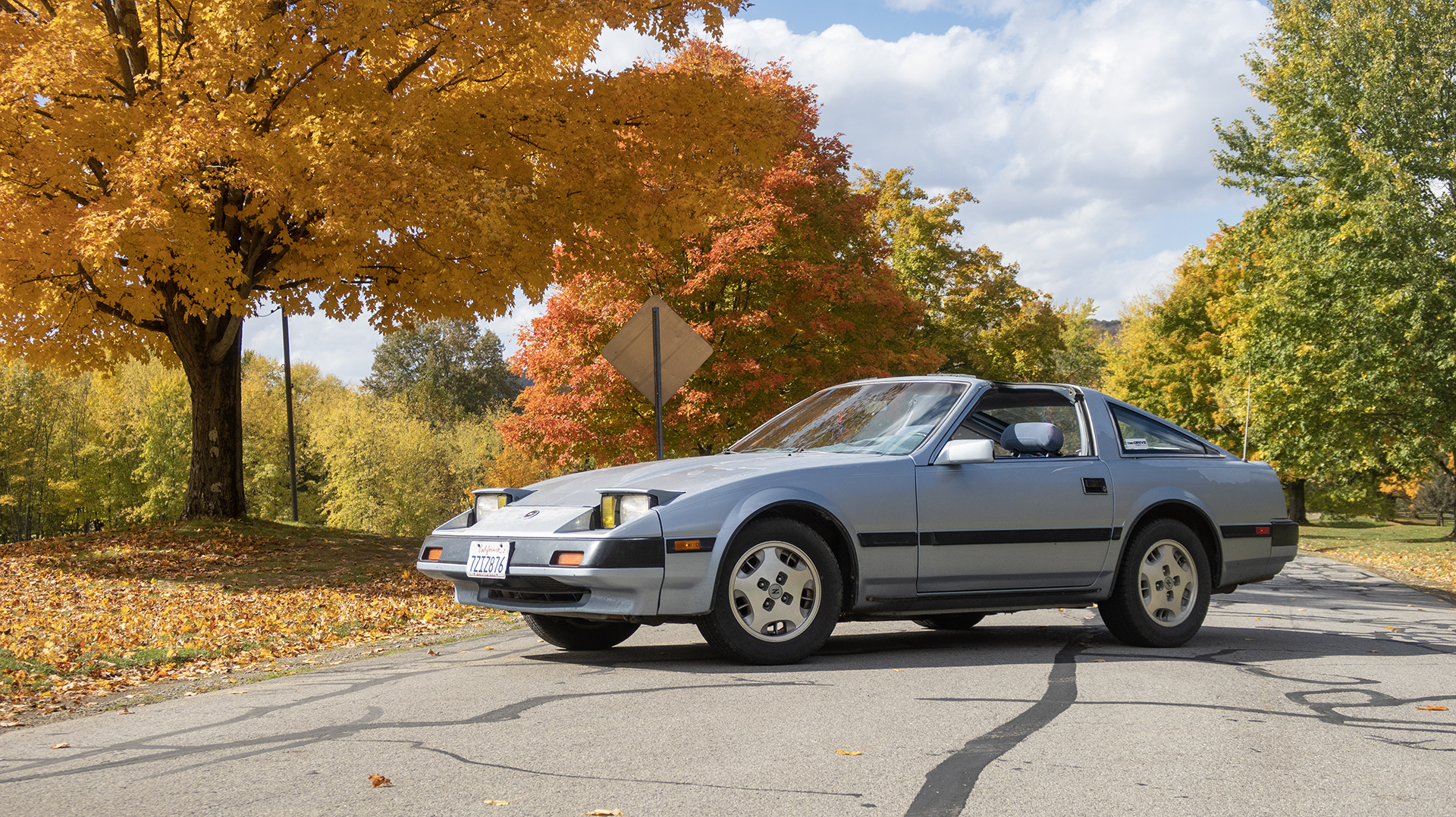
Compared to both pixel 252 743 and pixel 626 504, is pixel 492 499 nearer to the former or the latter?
pixel 626 504

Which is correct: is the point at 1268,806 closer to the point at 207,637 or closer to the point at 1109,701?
the point at 1109,701

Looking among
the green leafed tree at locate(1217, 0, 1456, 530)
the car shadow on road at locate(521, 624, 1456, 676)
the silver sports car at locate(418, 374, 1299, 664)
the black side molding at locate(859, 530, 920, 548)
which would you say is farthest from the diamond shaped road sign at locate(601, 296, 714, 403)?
the green leafed tree at locate(1217, 0, 1456, 530)

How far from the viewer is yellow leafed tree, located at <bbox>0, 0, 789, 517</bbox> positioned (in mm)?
12188

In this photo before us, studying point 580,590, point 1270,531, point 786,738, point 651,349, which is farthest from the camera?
point 651,349

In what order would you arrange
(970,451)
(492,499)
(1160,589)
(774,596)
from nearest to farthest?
(774,596), (970,451), (492,499), (1160,589)

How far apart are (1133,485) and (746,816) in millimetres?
4444

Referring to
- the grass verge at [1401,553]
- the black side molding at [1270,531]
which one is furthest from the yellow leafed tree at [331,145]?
the grass verge at [1401,553]

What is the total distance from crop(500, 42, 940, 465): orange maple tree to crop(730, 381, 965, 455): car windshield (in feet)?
43.0

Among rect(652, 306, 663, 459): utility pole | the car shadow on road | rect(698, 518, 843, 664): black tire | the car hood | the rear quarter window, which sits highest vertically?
rect(652, 306, 663, 459): utility pole

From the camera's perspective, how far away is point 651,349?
1104 centimetres

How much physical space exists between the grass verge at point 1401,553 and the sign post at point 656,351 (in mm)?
8613

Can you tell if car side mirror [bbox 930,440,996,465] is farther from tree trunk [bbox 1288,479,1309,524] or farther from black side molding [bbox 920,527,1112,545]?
tree trunk [bbox 1288,479,1309,524]

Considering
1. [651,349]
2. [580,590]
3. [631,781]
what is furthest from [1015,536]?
[651,349]

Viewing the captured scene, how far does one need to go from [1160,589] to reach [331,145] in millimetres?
9327
